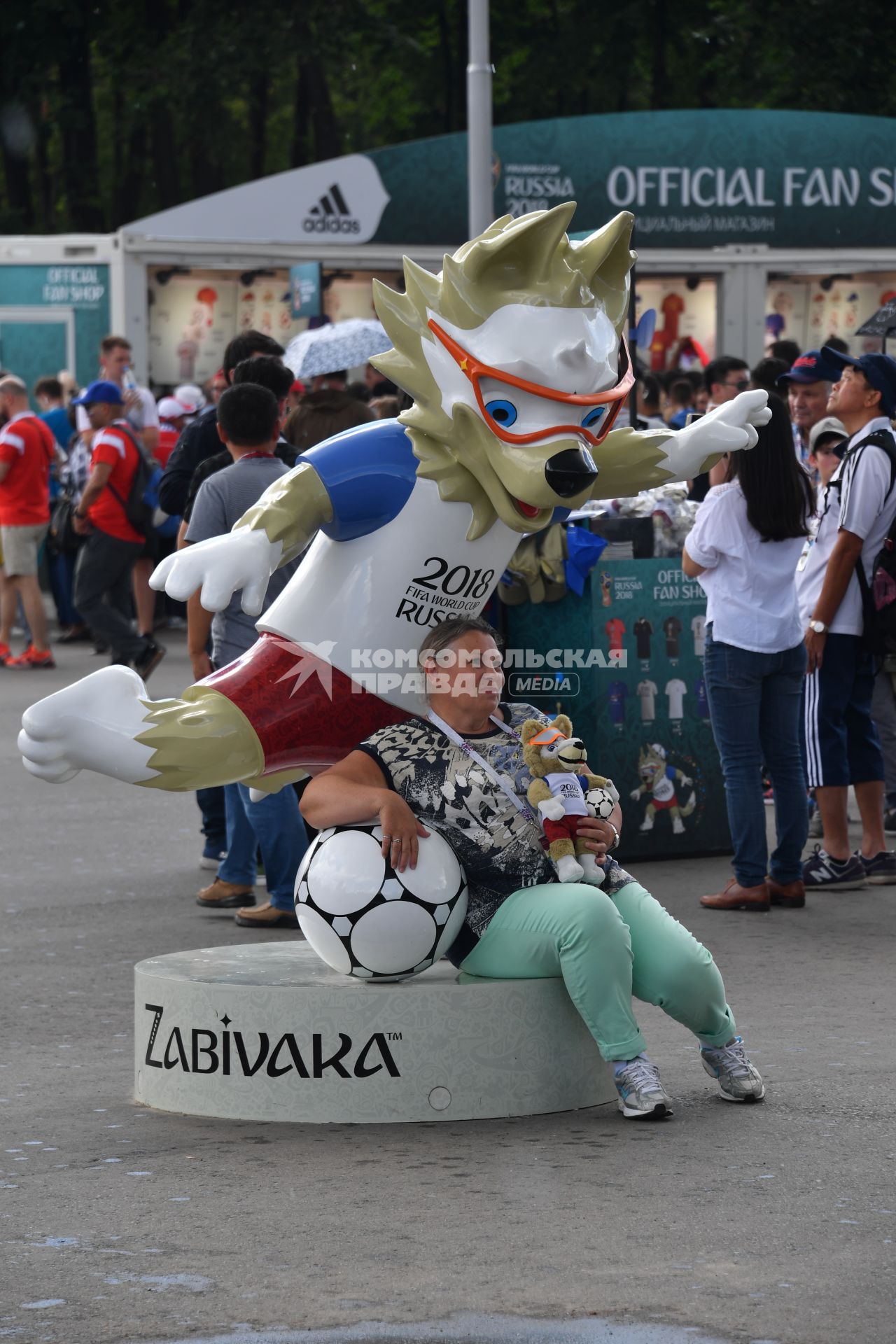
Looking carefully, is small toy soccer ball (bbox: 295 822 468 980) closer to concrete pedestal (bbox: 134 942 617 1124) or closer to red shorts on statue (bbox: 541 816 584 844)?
concrete pedestal (bbox: 134 942 617 1124)

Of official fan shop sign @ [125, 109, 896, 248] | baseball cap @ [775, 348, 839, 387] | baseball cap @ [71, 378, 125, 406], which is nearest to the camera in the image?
baseball cap @ [775, 348, 839, 387]

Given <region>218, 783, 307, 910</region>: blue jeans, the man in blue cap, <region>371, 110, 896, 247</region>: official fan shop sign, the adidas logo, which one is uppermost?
<region>371, 110, 896, 247</region>: official fan shop sign

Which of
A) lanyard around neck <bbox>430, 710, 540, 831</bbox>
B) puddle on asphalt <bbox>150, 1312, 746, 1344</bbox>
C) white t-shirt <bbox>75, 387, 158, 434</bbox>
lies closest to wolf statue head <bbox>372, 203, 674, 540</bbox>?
lanyard around neck <bbox>430, 710, 540, 831</bbox>

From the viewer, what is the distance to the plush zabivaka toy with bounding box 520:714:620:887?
16.3 ft

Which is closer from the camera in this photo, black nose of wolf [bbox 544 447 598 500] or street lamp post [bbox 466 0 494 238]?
black nose of wolf [bbox 544 447 598 500]

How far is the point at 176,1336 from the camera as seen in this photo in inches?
142

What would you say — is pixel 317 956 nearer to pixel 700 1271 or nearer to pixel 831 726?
pixel 700 1271

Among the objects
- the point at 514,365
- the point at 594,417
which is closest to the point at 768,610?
the point at 594,417

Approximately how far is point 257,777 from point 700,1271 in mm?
1871

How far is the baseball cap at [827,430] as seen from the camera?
8.62 metres

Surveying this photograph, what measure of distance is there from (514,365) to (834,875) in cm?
361

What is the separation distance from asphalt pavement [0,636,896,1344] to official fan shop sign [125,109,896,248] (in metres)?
13.5

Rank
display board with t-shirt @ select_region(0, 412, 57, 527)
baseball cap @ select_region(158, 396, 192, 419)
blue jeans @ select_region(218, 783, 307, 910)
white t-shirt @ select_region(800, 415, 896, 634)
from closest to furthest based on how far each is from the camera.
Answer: blue jeans @ select_region(218, 783, 307, 910) < white t-shirt @ select_region(800, 415, 896, 634) < display board with t-shirt @ select_region(0, 412, 57, 527) < baseball cap @ select_region(158, 396, 192, 419)

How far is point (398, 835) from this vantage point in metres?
4.89
